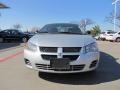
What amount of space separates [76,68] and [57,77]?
2.75ft

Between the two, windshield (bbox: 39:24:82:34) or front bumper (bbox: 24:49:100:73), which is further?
windshield (bbox: 39:24:82:34)

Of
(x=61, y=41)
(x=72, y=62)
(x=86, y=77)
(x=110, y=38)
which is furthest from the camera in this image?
(x=110, y=38)

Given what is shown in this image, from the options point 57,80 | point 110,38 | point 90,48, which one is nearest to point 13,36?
point 110,38

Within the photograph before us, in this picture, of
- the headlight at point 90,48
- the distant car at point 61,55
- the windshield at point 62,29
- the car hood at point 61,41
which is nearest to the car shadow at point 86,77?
the distant car at point 61,55

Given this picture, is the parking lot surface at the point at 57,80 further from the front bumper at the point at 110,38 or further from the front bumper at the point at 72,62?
the front bumper at the point at 110,38

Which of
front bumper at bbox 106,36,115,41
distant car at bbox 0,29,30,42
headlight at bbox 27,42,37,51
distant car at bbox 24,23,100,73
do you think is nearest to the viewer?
distant car at bbox 24,23,100,73

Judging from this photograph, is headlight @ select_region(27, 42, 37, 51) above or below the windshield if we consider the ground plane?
below

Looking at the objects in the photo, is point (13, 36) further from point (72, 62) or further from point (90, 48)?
point (72, 62)

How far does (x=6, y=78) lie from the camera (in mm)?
6922

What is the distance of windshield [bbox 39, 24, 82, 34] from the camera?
8.18 m

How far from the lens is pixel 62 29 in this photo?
8297mm

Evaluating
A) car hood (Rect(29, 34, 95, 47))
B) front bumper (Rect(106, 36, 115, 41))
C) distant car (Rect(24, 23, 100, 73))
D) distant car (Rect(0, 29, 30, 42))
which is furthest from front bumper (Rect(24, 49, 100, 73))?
front bumper (Rect(106, 36, 115, 41))

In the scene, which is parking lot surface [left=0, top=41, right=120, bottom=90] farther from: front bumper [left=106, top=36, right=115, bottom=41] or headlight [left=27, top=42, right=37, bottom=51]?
front bumper [left=106, top=36, right=115, bottom=41]

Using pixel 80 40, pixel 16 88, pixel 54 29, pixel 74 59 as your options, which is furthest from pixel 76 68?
pixel 54 29
